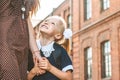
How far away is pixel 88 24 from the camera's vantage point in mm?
21312

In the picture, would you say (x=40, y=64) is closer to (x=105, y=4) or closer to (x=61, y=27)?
(x=61, y=27)

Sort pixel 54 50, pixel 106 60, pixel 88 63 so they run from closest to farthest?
pixel 54 50 < pixel 106 60 < pixel 88 63

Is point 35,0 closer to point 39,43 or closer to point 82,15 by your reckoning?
point 39,43

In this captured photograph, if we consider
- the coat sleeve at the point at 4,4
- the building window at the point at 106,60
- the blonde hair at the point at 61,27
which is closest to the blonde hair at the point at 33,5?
the coat sleeve at the point at 4,4

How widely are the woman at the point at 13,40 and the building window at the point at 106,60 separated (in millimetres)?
16048

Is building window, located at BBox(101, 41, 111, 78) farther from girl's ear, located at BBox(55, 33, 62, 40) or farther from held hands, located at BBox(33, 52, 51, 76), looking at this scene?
held hands, located at BBox(33, 52, 51, 76)

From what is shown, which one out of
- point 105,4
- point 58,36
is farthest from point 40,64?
point 105,4

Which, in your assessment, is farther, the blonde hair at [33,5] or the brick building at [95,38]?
the brick building at [95,38]

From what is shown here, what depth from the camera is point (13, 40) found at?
2342 mm

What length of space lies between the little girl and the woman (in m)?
0.52

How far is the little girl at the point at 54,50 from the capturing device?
9.74 ft

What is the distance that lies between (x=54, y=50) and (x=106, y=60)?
16049 millimetres

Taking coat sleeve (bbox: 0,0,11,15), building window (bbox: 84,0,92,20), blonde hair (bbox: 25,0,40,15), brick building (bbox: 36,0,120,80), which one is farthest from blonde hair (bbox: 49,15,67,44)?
building window (bbox: 84,0,92,20)

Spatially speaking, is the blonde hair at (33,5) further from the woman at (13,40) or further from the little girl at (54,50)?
the little girl at (54,50)
